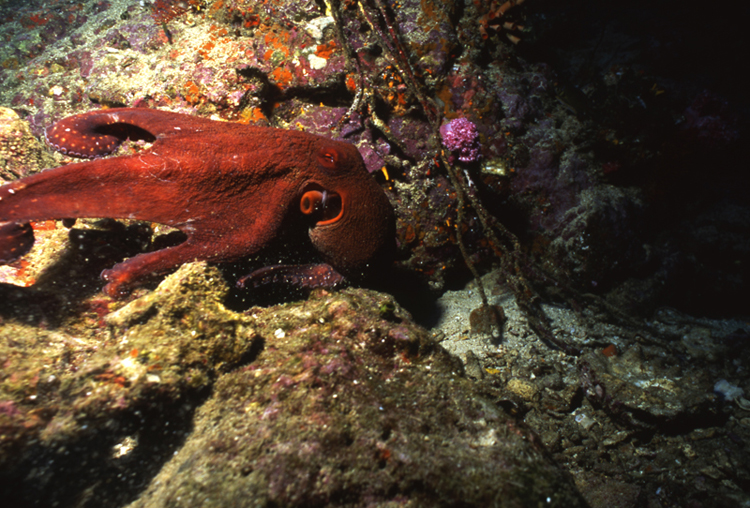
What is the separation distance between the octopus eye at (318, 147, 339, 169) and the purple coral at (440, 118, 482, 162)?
5.03ft

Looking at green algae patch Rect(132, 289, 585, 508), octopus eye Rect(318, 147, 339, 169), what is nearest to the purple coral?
octopus eye Rect(318, 147, 339, 169)

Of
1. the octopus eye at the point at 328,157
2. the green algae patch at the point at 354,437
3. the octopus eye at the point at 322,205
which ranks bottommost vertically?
the green algae patch at the point at 354,437

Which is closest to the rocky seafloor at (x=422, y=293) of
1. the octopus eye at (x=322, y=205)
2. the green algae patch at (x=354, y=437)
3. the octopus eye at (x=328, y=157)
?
the green algae patch at (x=354, y=437)

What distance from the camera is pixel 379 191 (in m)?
2.53

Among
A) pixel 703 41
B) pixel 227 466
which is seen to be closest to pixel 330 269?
pixel 227 466

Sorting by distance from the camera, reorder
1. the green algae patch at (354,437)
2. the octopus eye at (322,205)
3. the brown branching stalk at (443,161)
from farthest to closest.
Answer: the brown branching stalk at (443,161), the octopus eye at (322,205), the green algae patch at (354,437)

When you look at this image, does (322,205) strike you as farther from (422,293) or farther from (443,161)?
(422,293)

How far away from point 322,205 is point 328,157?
0.36m

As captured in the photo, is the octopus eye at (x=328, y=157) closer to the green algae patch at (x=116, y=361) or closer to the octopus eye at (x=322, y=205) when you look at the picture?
the octopus eye at (x=322, y=205)

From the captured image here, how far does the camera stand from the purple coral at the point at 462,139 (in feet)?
10.7

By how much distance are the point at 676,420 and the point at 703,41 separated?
252 inches

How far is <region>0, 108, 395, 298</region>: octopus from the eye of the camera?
1.79 metres

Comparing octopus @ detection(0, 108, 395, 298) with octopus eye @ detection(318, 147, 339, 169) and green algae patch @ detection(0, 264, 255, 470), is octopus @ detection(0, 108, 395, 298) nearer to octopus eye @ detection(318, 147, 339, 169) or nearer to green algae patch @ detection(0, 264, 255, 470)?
octopus eye @ detection(318, 147, 339, 169)

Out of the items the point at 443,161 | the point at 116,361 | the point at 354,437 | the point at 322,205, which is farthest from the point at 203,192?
the point at 443,161
